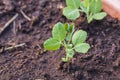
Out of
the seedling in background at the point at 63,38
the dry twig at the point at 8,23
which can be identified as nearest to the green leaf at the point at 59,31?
the seedling in background at the point at 63,38

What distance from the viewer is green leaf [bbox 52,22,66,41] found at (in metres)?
1.04

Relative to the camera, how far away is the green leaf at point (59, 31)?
104cm

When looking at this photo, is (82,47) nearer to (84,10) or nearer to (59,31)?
(59,31)

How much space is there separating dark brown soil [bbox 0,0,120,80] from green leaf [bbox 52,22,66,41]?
14 centimetres

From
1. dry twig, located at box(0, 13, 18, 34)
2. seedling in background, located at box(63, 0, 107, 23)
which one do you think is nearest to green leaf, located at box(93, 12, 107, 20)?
seedling in background, located at box(63, 0, 107, 23)

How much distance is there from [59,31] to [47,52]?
21 centimetres

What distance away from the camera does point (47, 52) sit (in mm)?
1235

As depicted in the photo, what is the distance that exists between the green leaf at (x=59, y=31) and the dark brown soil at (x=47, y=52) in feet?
0.44

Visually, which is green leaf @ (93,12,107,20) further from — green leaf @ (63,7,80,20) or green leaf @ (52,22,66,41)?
green leaf @ (52,22,66,41)

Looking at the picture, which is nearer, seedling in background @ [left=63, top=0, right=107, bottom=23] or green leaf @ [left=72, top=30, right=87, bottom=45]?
green leaf @ [left=72, top=30, right=87, bottom=45]

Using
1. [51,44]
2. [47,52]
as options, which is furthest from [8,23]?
[51,44]

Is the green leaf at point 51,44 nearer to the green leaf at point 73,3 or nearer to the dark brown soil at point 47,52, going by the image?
the dark brown soil at point 47,52

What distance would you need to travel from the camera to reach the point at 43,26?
1.37 metres

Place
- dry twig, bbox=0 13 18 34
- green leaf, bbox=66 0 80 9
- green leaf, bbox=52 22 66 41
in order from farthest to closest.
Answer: dry twig, bbox=0 13 18 34 → green leaf, bbox=66 0 80 9 → green leaf, bbox=52 22 66 41
